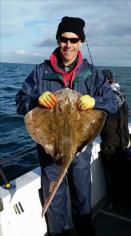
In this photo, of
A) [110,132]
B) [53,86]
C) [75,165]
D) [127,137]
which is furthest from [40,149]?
[127,137]

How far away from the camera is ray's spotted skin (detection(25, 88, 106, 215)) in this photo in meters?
3.24

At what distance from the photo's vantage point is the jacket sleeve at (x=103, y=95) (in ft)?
11.9

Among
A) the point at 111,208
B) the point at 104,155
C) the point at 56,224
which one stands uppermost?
the point at 104,155

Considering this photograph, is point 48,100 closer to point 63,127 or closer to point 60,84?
point 63,127

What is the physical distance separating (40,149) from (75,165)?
0.43m

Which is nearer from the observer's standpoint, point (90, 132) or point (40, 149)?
point (90, 132)

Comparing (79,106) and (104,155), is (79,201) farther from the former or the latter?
(79,106)

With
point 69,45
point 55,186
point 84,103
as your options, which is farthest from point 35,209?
point 69,45

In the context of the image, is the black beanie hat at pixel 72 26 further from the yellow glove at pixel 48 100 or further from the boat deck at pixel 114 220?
the boat deck at pixel 114 220

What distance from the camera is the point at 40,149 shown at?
391cm

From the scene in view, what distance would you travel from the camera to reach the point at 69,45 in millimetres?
3730

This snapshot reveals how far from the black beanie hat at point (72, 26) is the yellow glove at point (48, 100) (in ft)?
2.95

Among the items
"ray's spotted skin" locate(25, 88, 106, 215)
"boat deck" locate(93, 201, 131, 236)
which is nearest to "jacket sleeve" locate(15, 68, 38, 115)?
"ray's spotted skin" locate(25, 88, 106, 215)

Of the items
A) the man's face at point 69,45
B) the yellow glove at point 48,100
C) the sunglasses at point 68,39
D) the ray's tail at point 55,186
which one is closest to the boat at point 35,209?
the ray's tail at point 55,186
